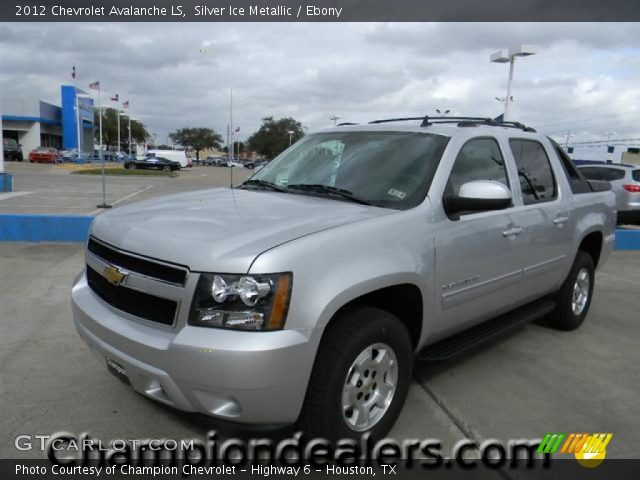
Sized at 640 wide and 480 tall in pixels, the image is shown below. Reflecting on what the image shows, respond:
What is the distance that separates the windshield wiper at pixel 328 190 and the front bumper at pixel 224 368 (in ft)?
3.55

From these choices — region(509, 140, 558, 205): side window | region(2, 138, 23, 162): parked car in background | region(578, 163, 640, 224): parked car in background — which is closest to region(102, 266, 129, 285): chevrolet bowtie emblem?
region(509, 140, 558, 205): side window

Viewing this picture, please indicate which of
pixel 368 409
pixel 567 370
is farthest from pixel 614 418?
pixel 368 409

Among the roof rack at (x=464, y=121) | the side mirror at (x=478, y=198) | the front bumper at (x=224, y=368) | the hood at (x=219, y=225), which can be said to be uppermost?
the roof rack at (x=464, y=121)

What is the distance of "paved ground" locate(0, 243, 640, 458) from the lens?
9.90 feet

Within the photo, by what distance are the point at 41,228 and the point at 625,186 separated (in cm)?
1198

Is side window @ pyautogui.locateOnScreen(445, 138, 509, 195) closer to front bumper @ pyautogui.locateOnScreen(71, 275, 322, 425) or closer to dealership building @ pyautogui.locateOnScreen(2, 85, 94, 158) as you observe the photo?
front bumper @ pyautogui.locateOnScreen(71, 275, 322, 425)

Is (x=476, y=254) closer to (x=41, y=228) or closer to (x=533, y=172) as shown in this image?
(x=533, y=172)

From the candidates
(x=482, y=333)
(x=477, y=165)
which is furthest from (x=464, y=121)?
(x=482, y=333)

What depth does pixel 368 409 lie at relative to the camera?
2.77 m

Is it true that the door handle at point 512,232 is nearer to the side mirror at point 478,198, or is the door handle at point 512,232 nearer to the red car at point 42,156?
the side mirror at point 478,198

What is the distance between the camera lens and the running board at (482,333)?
10.6 feet

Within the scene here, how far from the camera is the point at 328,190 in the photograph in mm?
3359

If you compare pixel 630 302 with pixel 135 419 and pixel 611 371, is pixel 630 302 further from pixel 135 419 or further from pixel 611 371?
pixel 135 419

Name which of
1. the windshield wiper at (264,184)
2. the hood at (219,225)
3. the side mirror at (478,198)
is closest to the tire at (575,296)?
the side mirror at (478,198)
